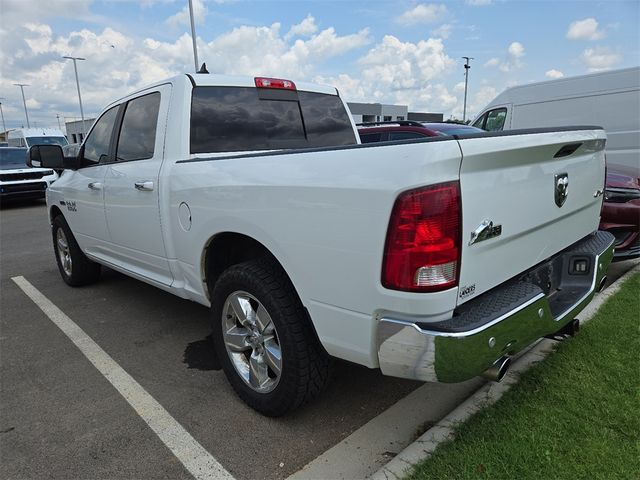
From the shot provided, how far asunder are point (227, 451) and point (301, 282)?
3.31ft

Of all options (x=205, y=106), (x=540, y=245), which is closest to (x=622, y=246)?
(x=540, y=245)

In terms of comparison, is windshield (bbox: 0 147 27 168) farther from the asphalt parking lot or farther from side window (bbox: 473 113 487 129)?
side window (bbox: 473 113 487 129)

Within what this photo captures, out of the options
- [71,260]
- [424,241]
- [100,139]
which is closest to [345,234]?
[424,241]

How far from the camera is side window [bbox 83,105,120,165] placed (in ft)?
13.6

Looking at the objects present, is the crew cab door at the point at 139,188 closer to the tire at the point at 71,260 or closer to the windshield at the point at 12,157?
the tire at the point at 71,260

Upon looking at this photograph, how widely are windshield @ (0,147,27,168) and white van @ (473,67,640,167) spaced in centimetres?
1358

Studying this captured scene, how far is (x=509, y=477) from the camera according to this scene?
6.79 ft

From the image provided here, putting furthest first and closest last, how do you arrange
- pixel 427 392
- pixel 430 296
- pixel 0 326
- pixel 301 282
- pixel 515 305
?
1. pixel 0 326
2. pixel 427 392
3. pixel 301 282
4. pixel 515 305
5. pixel 430 296

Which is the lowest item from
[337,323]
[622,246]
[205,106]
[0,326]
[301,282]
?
[0,326]

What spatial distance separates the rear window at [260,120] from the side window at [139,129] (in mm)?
403

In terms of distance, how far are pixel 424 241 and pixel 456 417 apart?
1.23 m

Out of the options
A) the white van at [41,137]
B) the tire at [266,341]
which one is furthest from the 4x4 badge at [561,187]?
the white van at [41,137]

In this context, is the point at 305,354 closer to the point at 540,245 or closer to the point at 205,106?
the point at 540,245

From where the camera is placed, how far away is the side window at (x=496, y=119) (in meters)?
10.7
